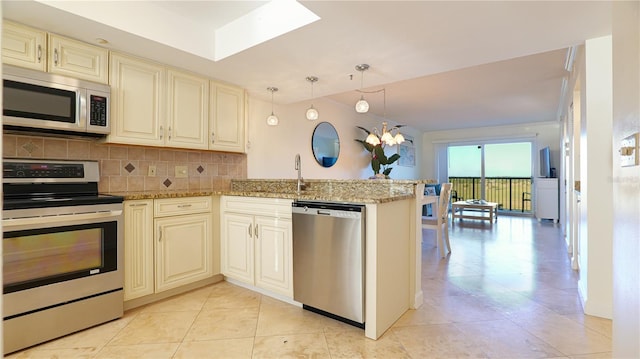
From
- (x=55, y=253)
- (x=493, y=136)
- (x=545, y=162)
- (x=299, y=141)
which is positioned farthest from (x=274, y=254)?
(x=493, y=136)

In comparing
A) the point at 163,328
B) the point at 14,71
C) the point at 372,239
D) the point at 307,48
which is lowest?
the point at 163,328

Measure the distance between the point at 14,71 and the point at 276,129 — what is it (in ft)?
8.51

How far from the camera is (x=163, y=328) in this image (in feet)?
7.09

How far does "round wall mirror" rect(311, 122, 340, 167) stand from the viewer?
4910mm

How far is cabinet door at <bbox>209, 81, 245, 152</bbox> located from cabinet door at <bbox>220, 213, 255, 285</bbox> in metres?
0.79

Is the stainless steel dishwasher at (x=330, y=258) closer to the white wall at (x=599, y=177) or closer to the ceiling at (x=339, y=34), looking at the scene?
the ceiling at (x=339, y=34)

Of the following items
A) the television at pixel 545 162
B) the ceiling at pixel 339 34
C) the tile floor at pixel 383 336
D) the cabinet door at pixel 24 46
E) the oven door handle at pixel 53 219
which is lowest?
the tile floor at pixel 383 336

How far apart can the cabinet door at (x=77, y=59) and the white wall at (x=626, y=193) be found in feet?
9.79

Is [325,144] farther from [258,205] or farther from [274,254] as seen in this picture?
[274,254]

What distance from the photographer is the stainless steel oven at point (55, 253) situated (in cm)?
187

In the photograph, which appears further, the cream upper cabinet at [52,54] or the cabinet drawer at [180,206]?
the cabinet drawer at [180,206]

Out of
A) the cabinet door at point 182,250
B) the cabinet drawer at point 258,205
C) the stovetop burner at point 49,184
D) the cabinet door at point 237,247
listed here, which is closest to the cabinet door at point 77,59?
the stovetop burner at point 49,184

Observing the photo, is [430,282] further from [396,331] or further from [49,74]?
[49,74]

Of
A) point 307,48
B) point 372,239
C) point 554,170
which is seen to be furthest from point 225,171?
point 554,170
